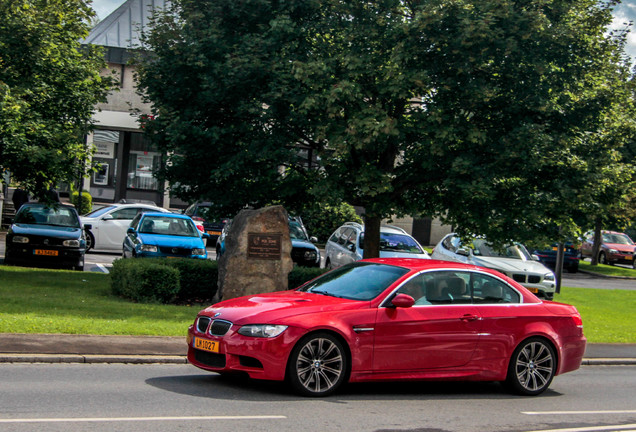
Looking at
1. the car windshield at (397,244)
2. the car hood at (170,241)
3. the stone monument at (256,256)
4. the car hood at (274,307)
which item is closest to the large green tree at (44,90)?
the car hood at (170,241)

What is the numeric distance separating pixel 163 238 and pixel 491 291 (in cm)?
1270

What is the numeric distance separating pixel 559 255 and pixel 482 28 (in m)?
10.7

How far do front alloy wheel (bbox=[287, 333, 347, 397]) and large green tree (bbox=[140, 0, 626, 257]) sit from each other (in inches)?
298

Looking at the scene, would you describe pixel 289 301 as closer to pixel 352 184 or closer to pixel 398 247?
pixel 352 184

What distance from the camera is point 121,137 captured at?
146 ft

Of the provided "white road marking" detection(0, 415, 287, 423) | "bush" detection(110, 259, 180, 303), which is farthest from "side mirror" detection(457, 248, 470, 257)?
"white road marking" detection(0, 415, 287, 423)

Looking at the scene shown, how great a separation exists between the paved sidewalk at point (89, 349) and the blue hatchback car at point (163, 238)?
905cm

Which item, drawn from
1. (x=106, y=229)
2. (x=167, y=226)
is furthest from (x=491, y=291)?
(x=106, y=229)

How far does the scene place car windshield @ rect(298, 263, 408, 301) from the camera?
9.41 meters

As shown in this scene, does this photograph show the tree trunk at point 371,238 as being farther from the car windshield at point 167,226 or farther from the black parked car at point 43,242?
the black parked car at point 43,242

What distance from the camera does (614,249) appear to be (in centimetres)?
4472

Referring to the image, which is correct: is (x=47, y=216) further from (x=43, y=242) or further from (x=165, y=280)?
(x=165, y=280)

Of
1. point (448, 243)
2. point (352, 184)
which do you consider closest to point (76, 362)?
point (352, 184)

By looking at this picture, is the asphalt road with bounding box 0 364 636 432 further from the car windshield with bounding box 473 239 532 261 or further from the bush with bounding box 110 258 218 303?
the car windshield with bounding box 473 239 532 261
